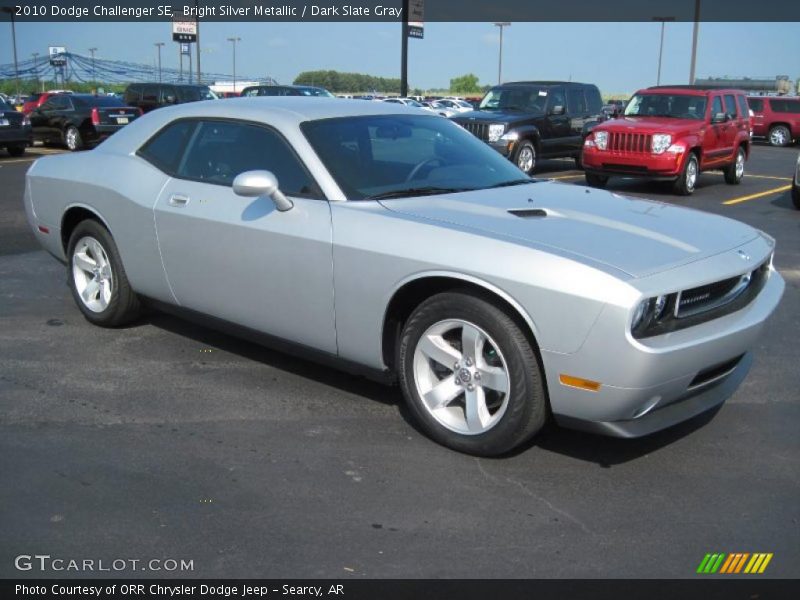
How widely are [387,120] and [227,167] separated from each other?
949 millimetres

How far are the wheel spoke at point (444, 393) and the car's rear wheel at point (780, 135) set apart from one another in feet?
104

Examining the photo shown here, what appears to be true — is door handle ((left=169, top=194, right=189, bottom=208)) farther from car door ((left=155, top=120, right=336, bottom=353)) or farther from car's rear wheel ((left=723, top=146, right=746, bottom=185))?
car's rear wheel ((left=723, top=146, right=746, bottom=185))

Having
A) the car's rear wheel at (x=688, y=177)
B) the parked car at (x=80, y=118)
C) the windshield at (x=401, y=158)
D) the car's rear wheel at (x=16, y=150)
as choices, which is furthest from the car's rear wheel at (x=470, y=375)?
the parked car at (x=80, y=118)

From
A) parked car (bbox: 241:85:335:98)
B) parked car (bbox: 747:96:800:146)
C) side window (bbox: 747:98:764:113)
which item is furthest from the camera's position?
side window (bbox: 747:98:764:113)

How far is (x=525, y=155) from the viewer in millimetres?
16844

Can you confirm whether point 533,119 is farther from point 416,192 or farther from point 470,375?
point 470,375

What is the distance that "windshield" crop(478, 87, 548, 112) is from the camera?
1759cm

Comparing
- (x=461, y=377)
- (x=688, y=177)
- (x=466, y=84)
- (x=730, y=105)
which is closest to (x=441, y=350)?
(x=461, y=377)

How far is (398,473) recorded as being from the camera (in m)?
3.83

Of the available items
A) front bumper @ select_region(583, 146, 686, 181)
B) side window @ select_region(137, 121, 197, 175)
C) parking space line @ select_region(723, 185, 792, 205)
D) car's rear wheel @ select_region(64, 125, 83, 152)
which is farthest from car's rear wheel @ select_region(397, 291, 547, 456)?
car's rear wheel @ select_region(64, 125, 83, 152)

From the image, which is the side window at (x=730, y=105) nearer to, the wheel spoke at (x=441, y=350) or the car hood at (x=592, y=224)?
the car hood at (x=592, y=224)

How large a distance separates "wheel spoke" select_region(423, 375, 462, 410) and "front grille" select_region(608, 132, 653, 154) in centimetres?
1119

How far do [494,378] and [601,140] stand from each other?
11607 mm

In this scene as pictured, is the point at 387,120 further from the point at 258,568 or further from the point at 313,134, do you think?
the point at 258,568
